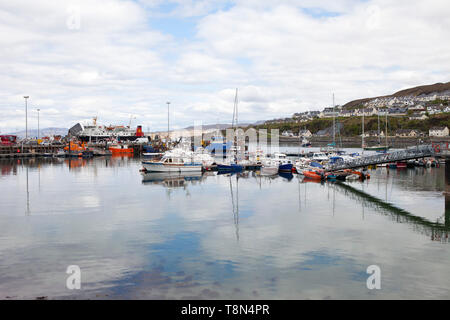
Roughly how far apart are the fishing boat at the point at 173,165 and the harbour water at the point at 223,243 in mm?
17066

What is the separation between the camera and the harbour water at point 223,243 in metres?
14.6

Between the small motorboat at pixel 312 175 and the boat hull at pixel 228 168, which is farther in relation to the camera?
the boat hull at pixel 228 168

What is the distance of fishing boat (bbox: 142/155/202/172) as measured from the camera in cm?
5662

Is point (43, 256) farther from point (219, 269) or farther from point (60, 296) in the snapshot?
point (219, 269)

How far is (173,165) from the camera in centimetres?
5662

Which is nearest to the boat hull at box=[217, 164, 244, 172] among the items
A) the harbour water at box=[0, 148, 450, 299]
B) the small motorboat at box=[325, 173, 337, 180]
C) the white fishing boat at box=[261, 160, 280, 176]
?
the white fishing boat at box=[261, 160, 280, 176]

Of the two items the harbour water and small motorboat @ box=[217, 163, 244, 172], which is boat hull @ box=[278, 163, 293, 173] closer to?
small motorboat @ box=[217, 163, 244, 172]

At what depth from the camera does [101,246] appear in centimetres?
1981

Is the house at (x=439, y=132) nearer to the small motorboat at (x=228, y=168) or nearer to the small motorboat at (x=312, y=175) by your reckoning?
the small motorboat at (x=228, y=168)

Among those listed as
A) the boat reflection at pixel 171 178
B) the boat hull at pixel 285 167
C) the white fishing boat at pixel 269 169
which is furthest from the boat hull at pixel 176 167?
the boat hull at pixel 285 167

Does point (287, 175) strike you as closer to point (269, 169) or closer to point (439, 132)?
point (269, 169)

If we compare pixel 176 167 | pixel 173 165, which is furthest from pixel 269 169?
pixel 173 165
